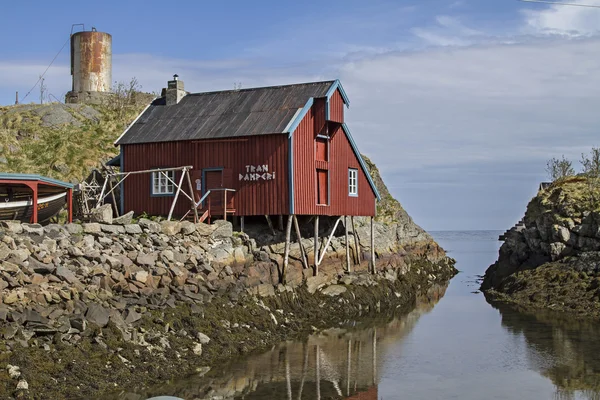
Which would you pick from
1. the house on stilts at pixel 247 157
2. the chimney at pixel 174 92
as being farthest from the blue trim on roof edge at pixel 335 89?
the chimney at pixel 174 92

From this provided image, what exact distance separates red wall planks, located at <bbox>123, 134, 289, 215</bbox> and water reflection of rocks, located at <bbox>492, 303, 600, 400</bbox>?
416 inches

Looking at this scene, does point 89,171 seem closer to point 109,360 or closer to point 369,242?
point 369,242

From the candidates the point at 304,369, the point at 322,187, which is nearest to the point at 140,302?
the point at 304,369

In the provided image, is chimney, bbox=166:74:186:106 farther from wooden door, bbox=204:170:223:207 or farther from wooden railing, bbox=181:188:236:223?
wooden railing, bbox=181:188:236:223

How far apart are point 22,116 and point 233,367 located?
33674mm

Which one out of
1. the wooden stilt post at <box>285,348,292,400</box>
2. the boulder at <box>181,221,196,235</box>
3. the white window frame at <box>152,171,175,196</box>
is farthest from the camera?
the white window frame at <box>152,171,175,196</box>

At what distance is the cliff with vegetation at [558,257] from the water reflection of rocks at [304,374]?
10.5 meters

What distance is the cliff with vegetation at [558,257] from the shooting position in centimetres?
3388

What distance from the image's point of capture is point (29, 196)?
27.5m

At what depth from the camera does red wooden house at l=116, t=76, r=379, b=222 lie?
99.9ft

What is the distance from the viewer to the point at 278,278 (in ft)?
96.9

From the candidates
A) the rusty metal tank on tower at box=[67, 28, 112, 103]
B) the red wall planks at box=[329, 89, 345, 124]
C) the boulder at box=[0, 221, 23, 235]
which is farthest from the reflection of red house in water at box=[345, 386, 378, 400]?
the rusty metal tank on tower at box=[67, 28, 112, 103]

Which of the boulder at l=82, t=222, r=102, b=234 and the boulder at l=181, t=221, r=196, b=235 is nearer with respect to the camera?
the boulder at l=82, t=222, r=102, b=234

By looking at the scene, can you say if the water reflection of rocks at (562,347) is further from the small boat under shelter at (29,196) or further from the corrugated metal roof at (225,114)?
the small boat under shelter at (29,196)
